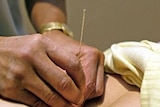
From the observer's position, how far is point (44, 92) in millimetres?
520

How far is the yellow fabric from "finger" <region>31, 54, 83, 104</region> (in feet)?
0.36

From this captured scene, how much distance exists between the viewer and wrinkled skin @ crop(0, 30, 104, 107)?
0.52m

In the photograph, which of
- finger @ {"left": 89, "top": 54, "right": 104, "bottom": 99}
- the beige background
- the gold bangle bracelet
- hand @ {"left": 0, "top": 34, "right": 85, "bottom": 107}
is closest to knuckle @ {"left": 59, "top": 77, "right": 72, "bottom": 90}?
hand @ {"left": 0, "top": 34, "right": 85, "bottom": 107}

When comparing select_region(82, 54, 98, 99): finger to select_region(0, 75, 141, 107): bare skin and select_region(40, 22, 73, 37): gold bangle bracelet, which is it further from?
select_region(40, 22, 73, 37): gold bangle bracelet

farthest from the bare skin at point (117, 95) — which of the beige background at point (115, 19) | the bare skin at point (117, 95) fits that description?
the beige background at point (115, 19)

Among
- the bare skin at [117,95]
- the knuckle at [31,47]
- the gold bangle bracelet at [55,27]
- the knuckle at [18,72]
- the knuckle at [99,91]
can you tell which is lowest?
the bare skin at [117,95]

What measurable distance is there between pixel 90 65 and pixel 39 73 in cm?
15

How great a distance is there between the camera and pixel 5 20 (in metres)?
0.86

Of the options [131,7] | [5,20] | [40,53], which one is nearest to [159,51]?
[40,53]

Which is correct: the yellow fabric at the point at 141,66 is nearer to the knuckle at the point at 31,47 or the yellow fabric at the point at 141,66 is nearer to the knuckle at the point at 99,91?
the knuckle at the point at 99,91

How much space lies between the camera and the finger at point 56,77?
51 centimetres

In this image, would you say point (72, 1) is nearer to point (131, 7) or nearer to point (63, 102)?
point (131, 7)

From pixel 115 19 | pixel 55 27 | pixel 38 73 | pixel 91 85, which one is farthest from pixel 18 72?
pixel 115 19

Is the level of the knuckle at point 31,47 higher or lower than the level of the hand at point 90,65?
higher
